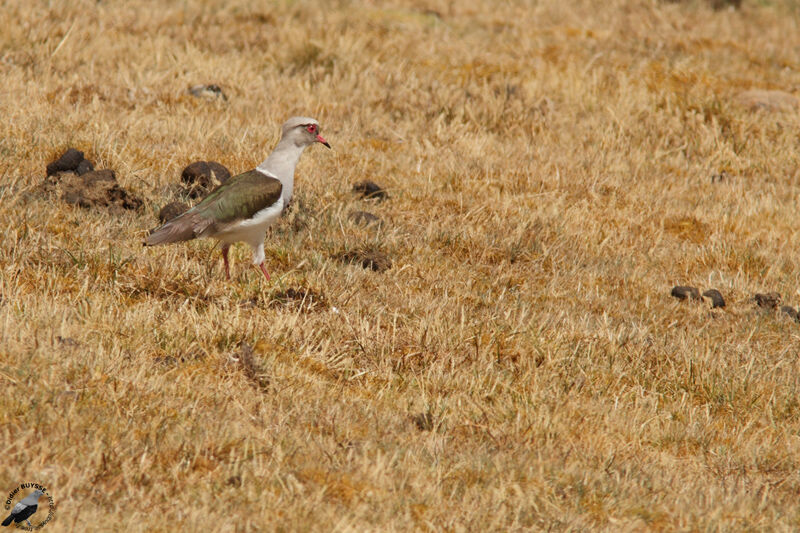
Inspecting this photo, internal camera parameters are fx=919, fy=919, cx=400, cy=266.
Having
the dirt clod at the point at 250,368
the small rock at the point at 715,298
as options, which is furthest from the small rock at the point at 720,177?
the dirt clod at the point at 250,368

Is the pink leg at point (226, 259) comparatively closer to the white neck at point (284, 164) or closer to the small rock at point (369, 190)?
the white neck at point (284, 164)

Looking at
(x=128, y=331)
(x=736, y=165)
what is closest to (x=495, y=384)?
(x=128, y=331)

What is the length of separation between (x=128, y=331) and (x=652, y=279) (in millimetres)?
4855

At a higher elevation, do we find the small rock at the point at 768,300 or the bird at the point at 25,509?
the bird at the point at 25,509

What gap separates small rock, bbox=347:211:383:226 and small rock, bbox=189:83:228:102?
372cm

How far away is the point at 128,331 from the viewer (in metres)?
5.57

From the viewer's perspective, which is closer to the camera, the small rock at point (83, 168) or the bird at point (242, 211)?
the bird at point (242, 211)

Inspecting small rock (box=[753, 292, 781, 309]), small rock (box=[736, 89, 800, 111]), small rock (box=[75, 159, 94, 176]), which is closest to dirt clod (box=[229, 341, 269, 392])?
small rock (box=[75, 159, 94, 176])

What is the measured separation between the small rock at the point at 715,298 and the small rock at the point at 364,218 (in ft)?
9.92

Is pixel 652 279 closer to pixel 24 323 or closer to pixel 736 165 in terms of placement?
pixel 736 165

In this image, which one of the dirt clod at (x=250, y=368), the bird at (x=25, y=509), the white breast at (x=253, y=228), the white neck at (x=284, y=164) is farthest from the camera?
the white neck at (x=284, y=164)

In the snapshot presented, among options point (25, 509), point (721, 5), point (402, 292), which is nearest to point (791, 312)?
point (402, 292)

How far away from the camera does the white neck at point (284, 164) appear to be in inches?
285

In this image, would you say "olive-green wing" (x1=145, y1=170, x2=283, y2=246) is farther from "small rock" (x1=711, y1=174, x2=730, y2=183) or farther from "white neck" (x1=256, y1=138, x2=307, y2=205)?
"small rock" (x1=711, y1=174, x2=730, y2=183)
